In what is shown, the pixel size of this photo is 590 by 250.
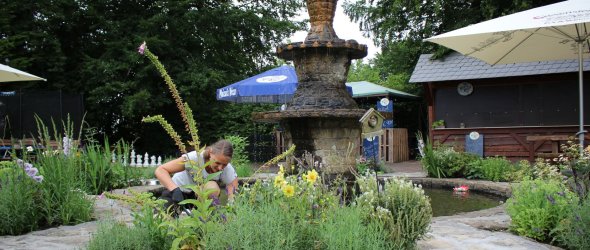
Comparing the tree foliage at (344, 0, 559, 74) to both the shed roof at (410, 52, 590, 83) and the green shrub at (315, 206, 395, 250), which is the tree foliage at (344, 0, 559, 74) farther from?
the green shrub at (315, 206, 395, 250)

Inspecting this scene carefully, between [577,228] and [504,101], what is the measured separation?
1140 cm

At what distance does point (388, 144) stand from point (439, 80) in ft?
7.55

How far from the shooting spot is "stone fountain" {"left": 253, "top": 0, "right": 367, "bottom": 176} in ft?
17.7

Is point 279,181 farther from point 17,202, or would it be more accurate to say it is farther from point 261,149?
point 261,149

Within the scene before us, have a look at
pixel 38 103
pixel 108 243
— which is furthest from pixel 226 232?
pixel 38 103

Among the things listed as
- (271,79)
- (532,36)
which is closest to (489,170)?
(532,36)

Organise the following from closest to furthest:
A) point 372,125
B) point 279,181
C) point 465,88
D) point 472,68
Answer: point 279,181 < point 372,125 < point 472,68 < point 465,88

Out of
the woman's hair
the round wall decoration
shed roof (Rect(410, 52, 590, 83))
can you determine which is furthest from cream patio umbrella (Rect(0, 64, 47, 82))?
the round wall decoration

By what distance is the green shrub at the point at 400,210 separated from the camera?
3.08 m

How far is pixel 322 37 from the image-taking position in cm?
573

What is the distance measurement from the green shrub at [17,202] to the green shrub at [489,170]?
6.31m

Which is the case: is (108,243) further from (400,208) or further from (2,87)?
(2,87)

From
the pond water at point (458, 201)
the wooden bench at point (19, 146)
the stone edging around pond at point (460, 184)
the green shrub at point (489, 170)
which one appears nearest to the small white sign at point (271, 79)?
the stone edging around pond at point (460, 184)

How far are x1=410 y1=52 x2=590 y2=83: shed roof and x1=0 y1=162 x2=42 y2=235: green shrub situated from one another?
35.2ft
